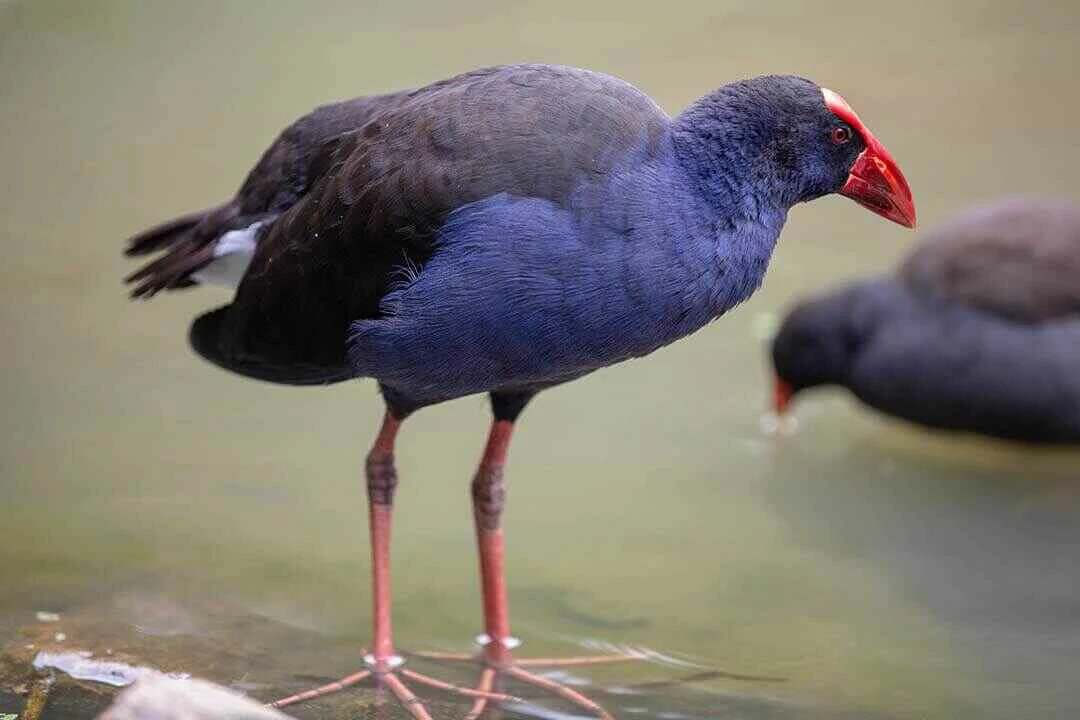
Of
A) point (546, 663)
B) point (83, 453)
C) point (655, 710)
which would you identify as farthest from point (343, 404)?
point (655, 710)

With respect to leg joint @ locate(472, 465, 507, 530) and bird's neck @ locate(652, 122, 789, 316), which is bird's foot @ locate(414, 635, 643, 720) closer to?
leg joint @ locate(472, 465, 507, 530)

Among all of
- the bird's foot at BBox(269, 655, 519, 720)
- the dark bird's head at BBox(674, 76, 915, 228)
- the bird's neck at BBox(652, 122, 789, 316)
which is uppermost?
the dark bird's head at BBox(674, 76, 915, 228)

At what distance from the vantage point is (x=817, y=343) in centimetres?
622

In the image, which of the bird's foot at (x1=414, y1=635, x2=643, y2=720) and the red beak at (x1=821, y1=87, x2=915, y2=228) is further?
the bird's foot at (x1=414, y1=635, x2=643, y2=720)

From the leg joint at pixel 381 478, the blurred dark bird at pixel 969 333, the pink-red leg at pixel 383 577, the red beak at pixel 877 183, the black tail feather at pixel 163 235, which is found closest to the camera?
the red beak at pixel 877 183

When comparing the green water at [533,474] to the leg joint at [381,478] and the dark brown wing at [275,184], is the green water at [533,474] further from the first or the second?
the dark brown wing at [275,184]

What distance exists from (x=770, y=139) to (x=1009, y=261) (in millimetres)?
3013

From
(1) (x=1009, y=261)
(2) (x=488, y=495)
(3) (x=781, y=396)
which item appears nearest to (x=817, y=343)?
(3) (x=781, y=396)

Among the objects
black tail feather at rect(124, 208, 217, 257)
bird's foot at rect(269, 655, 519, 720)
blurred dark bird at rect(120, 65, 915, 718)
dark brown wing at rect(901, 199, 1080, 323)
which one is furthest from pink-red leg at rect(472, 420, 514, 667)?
dark brown wing at rect(901, 199, 1080, 323)

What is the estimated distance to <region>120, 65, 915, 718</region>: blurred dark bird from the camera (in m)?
3.34

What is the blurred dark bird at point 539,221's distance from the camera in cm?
334

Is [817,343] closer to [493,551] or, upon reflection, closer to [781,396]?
[781,396]

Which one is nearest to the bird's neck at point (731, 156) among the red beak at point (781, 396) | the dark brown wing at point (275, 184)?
the dark brown wing at point (275, 184)

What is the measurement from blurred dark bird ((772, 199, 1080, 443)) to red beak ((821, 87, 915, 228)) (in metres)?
2.51
